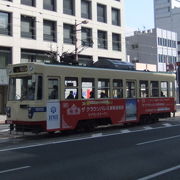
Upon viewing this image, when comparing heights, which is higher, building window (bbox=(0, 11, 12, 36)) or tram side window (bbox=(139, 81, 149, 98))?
building window (bbox=(0, 11, 12, 36))

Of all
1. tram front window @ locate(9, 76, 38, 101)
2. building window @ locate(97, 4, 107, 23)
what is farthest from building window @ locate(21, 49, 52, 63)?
tram front window @ locate(9, 76, 38, 101)

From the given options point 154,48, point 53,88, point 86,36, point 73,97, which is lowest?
point 73,97

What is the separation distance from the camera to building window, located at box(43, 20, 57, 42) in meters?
42.0

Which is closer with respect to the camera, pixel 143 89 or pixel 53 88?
pixel 53 88

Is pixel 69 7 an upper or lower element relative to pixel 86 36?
upper

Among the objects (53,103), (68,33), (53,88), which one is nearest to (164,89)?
(53,88)

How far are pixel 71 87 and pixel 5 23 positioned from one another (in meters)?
24.2

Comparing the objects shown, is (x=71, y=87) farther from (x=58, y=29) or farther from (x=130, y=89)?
(x=58, y=29)

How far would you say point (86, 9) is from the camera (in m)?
47.0

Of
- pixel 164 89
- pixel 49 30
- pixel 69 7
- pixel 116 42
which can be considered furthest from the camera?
pixel 116 42

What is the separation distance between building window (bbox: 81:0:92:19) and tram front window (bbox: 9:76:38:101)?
31.2m

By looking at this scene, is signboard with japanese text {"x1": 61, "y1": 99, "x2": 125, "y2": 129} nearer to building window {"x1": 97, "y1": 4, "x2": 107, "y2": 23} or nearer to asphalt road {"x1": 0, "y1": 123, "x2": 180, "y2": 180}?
asphalt road {"x1": 0, "y1": 123, "x2": 180, "y2": 180}

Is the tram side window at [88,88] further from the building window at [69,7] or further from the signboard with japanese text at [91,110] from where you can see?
the building window at [69,7]

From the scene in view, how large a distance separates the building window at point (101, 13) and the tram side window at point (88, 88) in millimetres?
32066
